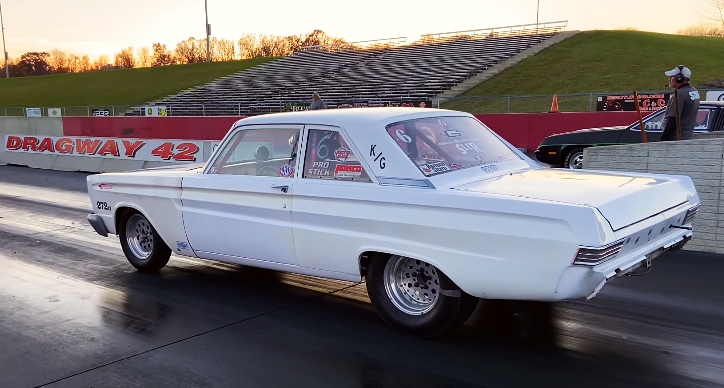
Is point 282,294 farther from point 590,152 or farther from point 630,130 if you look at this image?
point 630,130

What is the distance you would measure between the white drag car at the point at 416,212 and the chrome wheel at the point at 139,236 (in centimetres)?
50

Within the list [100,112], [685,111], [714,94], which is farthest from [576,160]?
[100,112]

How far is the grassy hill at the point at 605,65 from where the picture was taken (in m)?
37.0

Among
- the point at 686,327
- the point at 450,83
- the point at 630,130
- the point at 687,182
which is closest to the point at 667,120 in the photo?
the point at 630,130

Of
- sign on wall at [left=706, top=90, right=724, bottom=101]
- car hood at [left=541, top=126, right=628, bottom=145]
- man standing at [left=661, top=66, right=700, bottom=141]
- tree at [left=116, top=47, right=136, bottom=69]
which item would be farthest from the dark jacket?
tree at [left=116, top=47, right=136, bottom=69]

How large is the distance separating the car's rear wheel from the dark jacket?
3.70 m

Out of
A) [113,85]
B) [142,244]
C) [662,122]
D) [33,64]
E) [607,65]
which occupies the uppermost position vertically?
[33,64]

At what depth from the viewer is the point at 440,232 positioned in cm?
420

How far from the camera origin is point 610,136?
12227 millimetres

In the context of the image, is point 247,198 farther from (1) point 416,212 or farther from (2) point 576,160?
(2) point 576,160

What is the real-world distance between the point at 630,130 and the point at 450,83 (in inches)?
1079

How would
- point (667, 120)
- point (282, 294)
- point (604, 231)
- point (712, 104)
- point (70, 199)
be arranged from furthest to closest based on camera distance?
point (70, 199)
point (712, 104)
point (667, 120)
point (282, 294)
point (604, 231)

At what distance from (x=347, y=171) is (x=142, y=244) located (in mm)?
3010

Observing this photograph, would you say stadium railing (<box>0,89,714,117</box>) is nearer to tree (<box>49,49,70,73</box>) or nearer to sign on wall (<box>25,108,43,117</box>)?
sign on wall (<box>25,108,43,117</box>)
